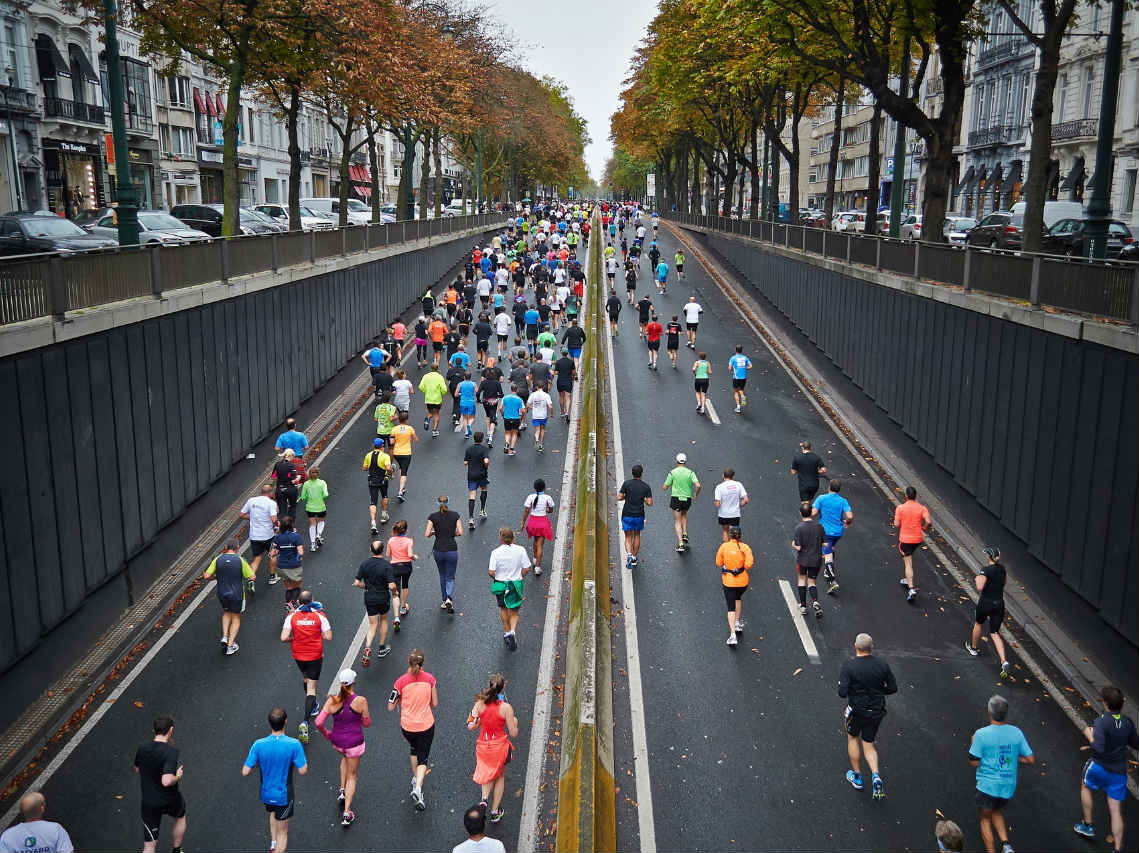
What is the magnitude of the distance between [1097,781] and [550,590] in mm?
7867

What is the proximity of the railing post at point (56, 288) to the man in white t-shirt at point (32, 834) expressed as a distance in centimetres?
648

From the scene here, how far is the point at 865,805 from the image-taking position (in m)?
10.0

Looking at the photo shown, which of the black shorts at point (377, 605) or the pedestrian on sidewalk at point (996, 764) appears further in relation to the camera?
the black shorts at point (377, 605)

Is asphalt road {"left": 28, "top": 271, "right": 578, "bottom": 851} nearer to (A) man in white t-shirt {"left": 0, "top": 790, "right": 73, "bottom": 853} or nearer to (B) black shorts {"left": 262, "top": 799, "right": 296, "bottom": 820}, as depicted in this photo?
(B) black shorts {"left": 262, "top": 799, "right": 296, "bottom": 820}

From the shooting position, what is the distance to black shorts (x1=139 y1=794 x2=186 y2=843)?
8805 millimetres

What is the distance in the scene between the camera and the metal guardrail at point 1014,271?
12.2 m

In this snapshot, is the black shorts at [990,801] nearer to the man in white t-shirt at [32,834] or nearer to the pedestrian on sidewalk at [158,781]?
the pedestrian on sidewalk at [158,781]

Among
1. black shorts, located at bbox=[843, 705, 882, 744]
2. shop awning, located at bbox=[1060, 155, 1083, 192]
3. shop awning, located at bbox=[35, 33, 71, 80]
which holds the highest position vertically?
shop awning, located at bbox=[35, 33, 71, 80]

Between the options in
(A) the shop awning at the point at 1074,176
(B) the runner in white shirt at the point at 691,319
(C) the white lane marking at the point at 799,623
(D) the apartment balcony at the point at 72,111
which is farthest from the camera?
(A) the shop awning at the point at 1074,176

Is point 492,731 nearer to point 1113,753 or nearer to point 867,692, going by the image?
point 867,692

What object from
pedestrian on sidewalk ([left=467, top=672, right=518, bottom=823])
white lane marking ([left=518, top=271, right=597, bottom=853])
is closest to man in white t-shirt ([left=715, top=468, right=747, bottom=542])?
white lane marking ([left=518, top=271, right=597, bottom=853])

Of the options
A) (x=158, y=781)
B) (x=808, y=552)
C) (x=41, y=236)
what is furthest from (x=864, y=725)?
(x=41, y=236)

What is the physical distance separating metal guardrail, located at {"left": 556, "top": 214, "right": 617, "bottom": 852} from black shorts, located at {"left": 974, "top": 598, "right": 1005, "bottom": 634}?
490cm

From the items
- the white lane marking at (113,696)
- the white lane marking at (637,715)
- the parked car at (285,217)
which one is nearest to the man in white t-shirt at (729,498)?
the white lane marking at (637,715)
